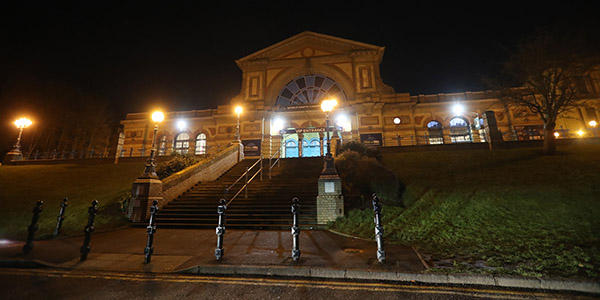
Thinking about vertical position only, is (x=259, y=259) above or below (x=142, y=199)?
below

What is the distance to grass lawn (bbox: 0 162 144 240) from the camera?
860 centimetres

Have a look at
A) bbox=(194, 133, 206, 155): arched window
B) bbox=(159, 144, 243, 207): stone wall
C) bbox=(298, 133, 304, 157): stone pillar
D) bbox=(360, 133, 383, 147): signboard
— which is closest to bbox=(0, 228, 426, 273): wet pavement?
bbox=(159, 144, 243, 207): stone wall

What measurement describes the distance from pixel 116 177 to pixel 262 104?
16261 millimetres

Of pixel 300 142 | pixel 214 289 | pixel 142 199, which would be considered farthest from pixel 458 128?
pixel 214 289

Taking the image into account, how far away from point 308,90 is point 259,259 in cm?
2489

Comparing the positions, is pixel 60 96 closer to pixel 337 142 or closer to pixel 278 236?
pixel 337 142

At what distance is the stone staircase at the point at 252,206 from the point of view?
8.52 meters

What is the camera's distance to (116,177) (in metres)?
14.5

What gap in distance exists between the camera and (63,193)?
11.9m

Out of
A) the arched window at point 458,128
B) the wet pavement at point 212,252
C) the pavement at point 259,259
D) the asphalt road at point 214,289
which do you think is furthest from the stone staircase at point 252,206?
the arched window at point 458,128

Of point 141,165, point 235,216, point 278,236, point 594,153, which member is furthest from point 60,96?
point 594,153

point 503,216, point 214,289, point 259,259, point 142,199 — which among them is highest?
point 142,199

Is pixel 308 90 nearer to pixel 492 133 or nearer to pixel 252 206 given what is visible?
pixel 492 133

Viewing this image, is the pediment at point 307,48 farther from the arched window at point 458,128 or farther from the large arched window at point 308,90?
the arched window at point 458,128
